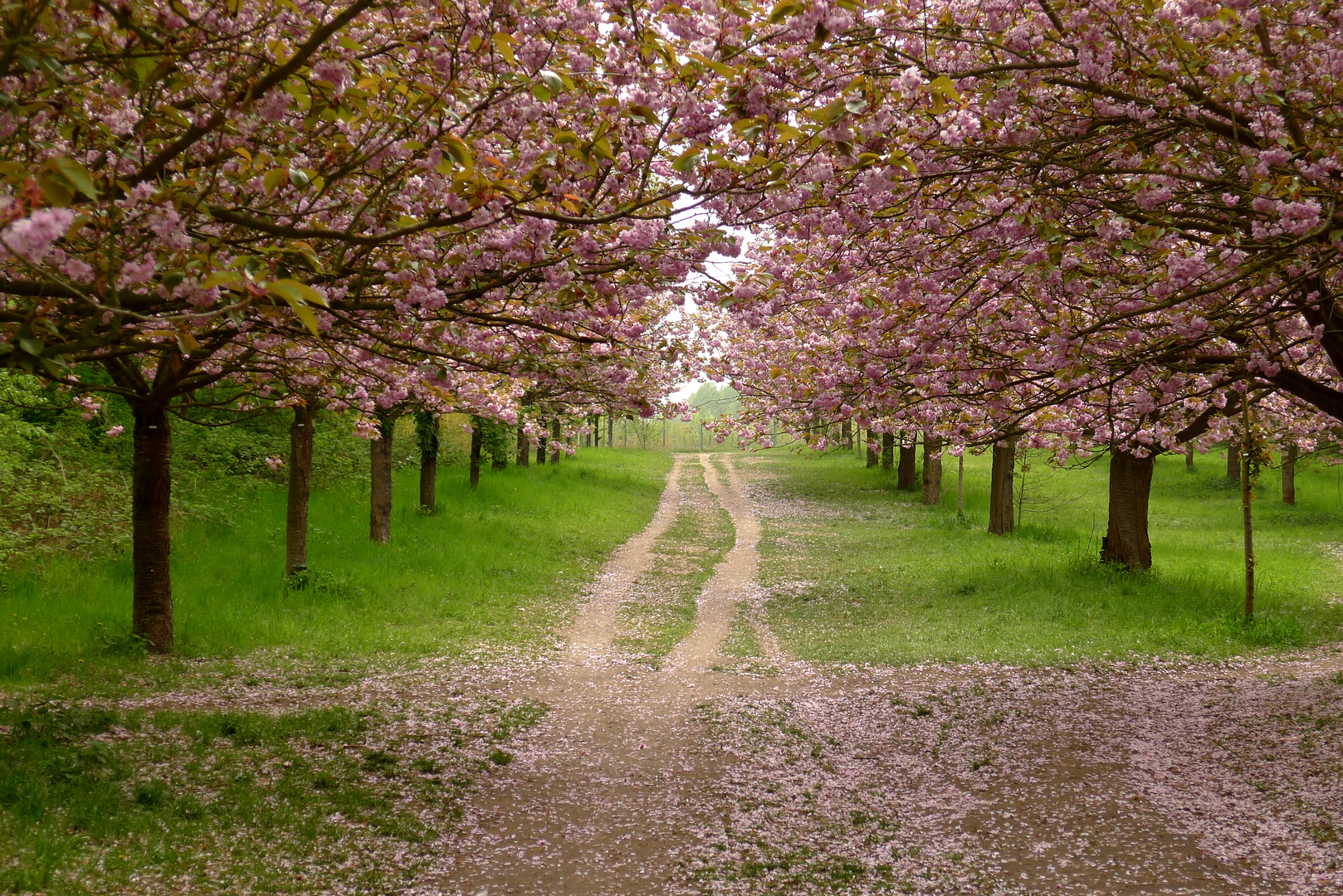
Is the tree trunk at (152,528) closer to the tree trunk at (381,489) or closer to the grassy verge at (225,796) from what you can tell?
the grassy verge at (225,796)

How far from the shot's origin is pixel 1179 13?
515cm

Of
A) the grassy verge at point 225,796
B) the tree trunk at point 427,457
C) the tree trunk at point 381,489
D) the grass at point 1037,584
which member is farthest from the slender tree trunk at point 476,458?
the grassy verge at point 225,796

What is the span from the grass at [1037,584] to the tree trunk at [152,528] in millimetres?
8810

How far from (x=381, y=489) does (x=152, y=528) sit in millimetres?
7132

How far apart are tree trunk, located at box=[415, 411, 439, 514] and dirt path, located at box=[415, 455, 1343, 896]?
9789 mm

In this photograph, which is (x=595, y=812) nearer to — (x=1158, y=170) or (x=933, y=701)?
(x=933, y=701)

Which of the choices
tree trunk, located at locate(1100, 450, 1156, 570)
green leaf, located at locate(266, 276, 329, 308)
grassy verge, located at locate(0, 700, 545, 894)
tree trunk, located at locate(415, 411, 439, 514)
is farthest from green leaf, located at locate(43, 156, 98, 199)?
tree trunk, located at locate(1100, 450, 1156, 570)

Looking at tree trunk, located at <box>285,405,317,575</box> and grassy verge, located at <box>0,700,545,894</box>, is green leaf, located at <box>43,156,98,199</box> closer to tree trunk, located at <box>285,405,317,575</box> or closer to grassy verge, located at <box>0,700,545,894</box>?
grassy verge, located at <box>0,700,545,894</box>

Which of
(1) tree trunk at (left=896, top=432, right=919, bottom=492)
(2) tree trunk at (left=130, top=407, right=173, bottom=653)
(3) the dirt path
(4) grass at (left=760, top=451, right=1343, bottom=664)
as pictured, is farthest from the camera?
(1) tree trunk at (left=896, top=432, right=919, bottom=492)

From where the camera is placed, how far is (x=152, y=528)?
10000mm

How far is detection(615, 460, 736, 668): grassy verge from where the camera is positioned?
43.4ft

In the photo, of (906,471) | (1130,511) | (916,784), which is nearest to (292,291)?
(916,784)

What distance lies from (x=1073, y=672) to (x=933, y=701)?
2.48 meters

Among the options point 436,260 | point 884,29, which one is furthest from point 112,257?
point 884,29
